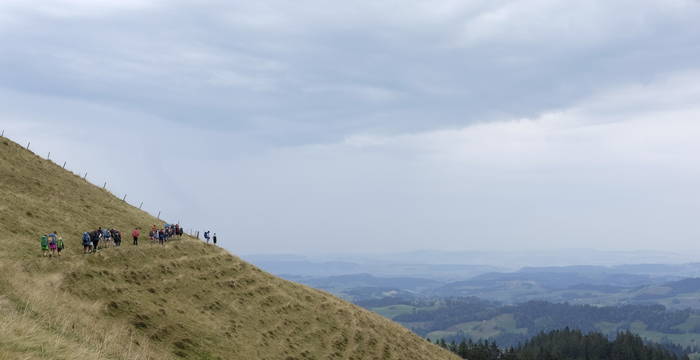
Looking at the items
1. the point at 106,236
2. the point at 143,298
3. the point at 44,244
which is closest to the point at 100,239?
the point at 106,236

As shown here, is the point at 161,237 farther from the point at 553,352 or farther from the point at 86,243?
the point at 553,352

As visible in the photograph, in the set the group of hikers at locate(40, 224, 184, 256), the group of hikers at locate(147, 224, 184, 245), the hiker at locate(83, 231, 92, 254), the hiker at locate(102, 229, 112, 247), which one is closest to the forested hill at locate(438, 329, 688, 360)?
the group of hikers at locate(147, 224, 184, 245)

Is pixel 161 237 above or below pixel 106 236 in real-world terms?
above

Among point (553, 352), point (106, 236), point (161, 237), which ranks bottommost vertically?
point (553, 352)

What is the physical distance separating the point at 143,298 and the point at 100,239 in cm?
1511

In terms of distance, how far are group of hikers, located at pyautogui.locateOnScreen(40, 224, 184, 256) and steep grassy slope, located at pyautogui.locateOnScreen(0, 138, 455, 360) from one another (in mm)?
1195

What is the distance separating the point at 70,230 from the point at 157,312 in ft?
66.8

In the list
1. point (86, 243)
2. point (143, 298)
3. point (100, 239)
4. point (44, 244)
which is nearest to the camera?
point (44, 244)

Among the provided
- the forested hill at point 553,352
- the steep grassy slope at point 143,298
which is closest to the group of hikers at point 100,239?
the steep grassy slope at point 143,298

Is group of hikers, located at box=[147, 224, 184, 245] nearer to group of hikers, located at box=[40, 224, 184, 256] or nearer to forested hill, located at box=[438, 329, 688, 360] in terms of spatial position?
group of hikers, located at box=[40, 224, 184, 256]

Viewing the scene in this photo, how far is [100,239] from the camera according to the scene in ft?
191

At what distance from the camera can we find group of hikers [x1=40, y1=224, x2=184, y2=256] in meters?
46.9

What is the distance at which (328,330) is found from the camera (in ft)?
205

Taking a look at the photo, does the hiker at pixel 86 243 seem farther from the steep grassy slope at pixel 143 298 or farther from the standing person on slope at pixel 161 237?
the standing person on slope at pixel 161 237
